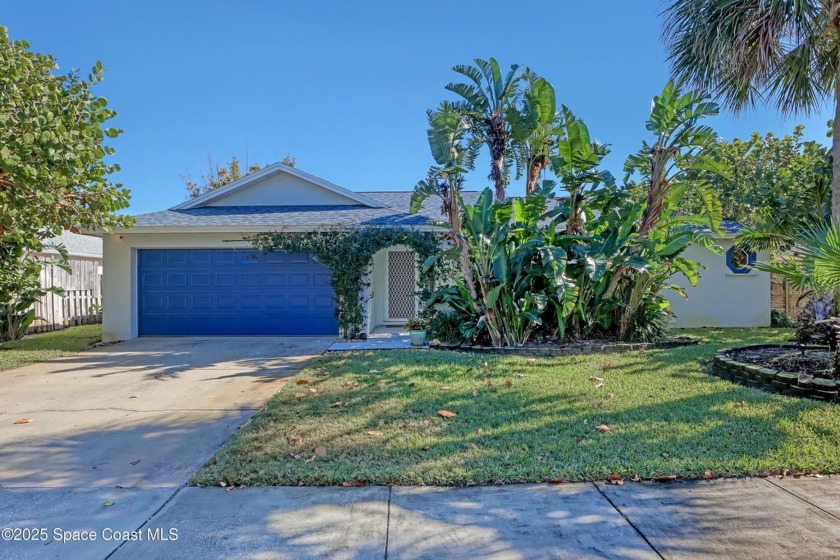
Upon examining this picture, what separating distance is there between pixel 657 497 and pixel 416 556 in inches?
69.8

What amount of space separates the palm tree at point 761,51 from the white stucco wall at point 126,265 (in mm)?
9971

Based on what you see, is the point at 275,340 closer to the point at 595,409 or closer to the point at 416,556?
the point at 595,409

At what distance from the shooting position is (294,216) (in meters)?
11.8

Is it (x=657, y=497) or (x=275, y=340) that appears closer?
(x=657, y=497)

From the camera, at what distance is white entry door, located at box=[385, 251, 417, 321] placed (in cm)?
1269

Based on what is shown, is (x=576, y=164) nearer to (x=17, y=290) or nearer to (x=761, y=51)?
(x=761, y=51)

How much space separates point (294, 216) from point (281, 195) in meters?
2.14

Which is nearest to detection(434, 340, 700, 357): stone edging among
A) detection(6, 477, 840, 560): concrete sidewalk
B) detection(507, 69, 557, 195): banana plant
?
detection(507, 69, 557, 195): banana plant

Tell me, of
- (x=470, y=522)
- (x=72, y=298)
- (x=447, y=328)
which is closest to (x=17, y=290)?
(x=72, y=298)

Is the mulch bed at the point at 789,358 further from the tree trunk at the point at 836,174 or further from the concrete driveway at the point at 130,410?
the concrete driveway at the point at 130,410

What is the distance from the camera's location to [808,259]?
5.38 metres

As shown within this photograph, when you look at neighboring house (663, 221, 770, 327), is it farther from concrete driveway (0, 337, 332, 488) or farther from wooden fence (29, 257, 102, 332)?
wooden fence (29, 257, 102, 332)

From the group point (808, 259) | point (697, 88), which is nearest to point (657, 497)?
point (808, 259)

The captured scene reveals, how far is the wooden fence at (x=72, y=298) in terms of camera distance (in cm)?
1327
